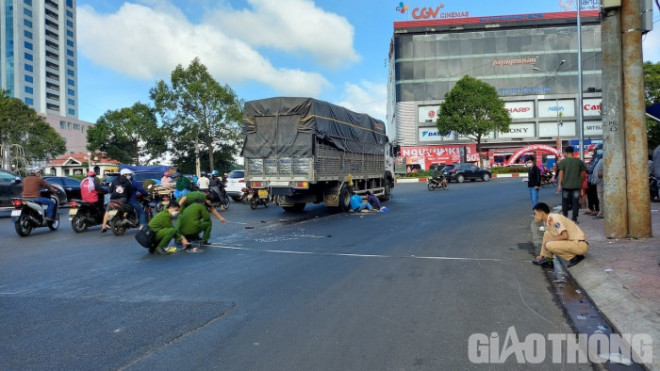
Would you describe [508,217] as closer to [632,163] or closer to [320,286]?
[632,163]

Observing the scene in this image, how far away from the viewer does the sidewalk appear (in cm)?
403

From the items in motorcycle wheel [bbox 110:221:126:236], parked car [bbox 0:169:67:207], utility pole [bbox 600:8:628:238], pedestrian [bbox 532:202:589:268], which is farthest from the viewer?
parked car [bbox 0:169:67:207]

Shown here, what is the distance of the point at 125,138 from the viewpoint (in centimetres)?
6100

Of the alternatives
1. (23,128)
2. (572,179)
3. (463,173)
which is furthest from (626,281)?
(23,128)

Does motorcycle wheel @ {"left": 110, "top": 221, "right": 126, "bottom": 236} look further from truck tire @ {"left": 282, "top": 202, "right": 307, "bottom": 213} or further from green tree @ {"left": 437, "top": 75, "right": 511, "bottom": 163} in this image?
green tree @ {"left": 437, "top": 75, "right": 511, "bottom": 163}

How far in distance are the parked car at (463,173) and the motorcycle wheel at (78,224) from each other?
30.7 meters

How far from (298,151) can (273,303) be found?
9254 mm

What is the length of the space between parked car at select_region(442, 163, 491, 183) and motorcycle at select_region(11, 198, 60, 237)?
31286mm

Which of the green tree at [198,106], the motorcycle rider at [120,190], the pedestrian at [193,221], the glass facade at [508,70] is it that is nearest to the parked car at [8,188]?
the motorcycle rider at [120,190]

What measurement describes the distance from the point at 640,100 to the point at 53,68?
119185 mm

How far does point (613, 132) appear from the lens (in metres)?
8.06

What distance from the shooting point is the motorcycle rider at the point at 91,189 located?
458 inches

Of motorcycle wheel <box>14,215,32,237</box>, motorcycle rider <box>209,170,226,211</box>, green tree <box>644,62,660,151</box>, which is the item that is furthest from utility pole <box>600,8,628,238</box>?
green tree <box>644,62,660,151</box>

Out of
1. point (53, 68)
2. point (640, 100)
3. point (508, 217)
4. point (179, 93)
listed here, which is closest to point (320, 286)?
point (640, 100)
